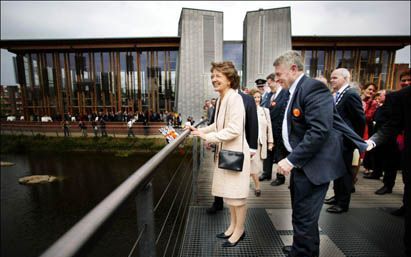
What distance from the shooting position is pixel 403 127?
1869 millimetres

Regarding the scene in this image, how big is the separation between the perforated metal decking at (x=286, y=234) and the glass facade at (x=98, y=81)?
19.9 meters

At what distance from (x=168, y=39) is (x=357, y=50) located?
17.3m

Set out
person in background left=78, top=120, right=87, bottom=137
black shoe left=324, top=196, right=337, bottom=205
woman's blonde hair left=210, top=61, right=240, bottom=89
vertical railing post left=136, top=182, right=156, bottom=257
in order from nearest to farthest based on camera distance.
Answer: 1. vertical railing post left=136, top=182, right=156, bottom=257
2. woman's blonde hair left=210, top=61, right=240, bottom=89
3. black shoe left=324, top=196, right=337, bottom=205
4. person in background left=78, top=120, right=87, bottom=137

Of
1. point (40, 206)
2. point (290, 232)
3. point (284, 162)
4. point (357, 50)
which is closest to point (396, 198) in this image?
point (290, 232)

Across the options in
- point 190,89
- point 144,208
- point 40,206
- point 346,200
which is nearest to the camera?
point 144,208

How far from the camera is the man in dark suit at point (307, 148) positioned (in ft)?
5.14

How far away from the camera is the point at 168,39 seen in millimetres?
19969

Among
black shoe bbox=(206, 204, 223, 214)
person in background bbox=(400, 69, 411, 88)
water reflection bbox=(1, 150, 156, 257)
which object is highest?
person in background bbox=(400, 69, 411, 88)

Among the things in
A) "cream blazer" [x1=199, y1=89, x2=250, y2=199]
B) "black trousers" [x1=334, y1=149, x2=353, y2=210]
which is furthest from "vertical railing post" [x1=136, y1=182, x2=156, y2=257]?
"black trousers" [x1=334, y1=149, x2=353, y2=210]

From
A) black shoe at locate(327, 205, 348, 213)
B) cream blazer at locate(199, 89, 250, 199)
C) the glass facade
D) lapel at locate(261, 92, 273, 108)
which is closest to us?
cream blazer at locate(199, 89, 250, 199)

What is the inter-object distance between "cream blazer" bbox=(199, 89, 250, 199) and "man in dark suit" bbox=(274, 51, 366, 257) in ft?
1.31

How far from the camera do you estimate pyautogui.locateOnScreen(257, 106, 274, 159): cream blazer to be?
11.7ft

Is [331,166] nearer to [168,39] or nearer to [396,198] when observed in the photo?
[396,198]

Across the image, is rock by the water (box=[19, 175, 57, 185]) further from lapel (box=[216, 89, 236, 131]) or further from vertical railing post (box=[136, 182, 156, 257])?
vertical railing post (box=[136, 182, 156, 257])
